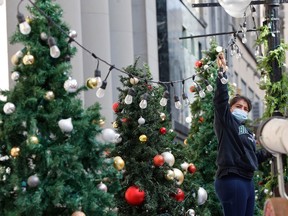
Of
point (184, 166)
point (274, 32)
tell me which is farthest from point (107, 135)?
point (274, 32)

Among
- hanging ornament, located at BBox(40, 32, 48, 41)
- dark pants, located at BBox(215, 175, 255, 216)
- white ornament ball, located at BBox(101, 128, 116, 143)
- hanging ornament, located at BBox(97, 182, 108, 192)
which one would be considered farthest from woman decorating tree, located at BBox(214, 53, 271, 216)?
hanging ornament, located at BBox(40, 32, 48, 41)

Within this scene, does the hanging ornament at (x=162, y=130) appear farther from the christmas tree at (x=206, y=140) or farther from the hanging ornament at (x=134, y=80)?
the christmas tree at (x=206, y=140)

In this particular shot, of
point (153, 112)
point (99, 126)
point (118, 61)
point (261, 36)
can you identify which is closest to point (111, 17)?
point (118, 61)

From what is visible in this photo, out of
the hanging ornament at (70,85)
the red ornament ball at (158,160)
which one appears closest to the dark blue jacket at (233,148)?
the red ornament ball at (158,160)

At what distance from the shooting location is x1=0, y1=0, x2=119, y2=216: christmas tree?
7809 mm

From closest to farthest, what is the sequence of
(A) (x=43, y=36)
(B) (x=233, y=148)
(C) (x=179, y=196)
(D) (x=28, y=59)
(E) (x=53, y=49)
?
(E) (x=53, y=49)
(D) (x=28, y=59)
(A) (x=43, y=36)
(B) (x=233, y=148)
(C) (x=179, y=196)

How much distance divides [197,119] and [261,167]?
4.86 ft

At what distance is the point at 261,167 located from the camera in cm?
1501

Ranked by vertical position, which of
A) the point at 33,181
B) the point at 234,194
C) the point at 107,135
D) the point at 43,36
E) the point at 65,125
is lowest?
the point at 234,194

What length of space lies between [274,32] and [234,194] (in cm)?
334

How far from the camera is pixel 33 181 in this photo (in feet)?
25.4

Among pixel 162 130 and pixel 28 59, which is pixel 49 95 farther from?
pixel 162 130

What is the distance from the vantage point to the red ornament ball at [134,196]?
35.3 feet

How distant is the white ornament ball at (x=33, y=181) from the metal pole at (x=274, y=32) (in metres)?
5.26
